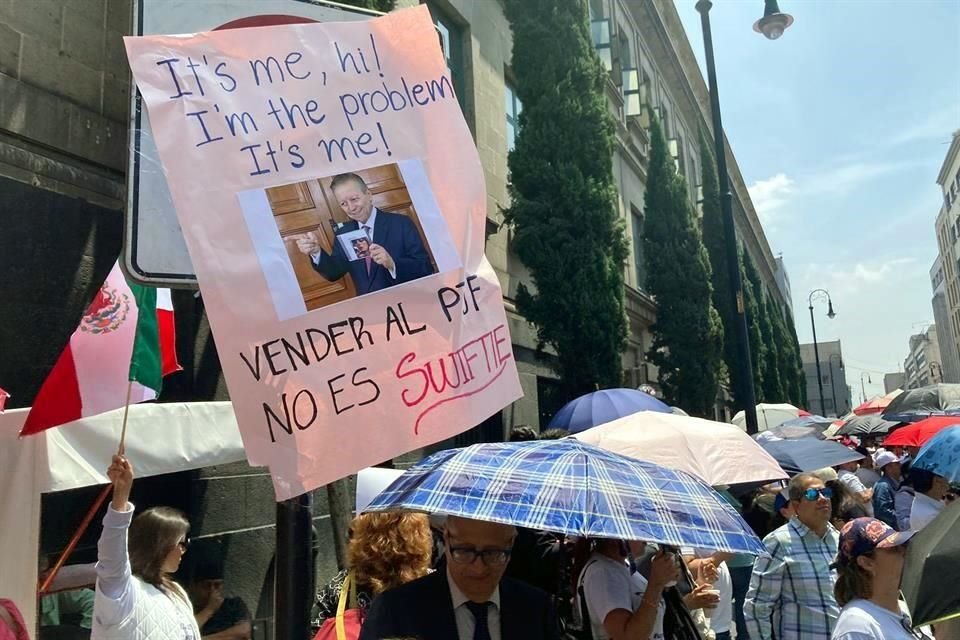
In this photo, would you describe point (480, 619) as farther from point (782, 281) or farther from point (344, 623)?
point (782, 281)

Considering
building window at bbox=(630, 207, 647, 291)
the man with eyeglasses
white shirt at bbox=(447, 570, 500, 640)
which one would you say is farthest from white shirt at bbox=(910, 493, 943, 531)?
building window at bbox=(630, 207, 647, 291)

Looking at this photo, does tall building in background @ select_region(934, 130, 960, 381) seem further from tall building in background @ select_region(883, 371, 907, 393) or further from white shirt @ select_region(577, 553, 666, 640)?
white shirt @ select_region(577, 553, 666, 640)

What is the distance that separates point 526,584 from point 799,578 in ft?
8.03

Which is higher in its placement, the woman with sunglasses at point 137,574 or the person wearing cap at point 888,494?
the woman with sunglasses at point 137,574

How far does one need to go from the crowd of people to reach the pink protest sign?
693 millimetres

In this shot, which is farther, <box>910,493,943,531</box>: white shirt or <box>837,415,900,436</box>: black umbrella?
<box>837,415,900,436</box>: black umbrella

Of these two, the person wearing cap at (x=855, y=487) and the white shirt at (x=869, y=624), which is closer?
the white shirt at (x=869, y=624)

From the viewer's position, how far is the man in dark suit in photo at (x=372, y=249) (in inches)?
90.1

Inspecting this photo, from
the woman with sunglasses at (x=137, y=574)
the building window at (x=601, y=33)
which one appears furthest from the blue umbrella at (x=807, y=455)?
the building window at (x=601, y=33)

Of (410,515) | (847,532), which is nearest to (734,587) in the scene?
(847,532)

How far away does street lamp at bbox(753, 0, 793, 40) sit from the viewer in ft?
41.4

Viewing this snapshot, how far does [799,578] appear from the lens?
455cm

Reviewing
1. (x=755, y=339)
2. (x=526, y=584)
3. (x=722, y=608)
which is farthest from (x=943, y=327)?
(x=526, y=584)

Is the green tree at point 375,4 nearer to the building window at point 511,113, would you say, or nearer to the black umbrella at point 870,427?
the building window at point 511,113
